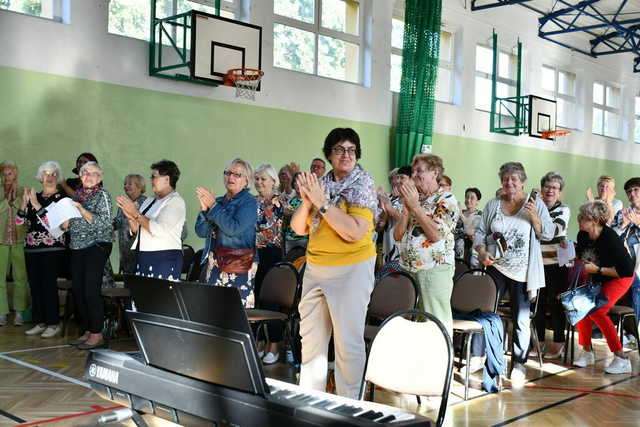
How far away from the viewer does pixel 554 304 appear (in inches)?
225

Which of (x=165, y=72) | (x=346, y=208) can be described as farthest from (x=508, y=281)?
(x=165, y=72)

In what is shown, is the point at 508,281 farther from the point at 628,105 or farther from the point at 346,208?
the point at 628,105

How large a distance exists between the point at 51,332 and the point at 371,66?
6.58 meters

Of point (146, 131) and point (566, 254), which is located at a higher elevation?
point (146, 131)

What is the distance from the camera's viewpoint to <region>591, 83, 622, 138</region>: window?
53.2 ft

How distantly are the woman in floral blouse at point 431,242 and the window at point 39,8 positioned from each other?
5180 mm

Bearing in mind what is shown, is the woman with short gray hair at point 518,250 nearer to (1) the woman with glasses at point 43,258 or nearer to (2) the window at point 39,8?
(1) the woman with glasses at point 43,258

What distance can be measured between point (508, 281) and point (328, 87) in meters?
5.80

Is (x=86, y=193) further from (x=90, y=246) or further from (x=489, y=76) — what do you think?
(x=489, y=76)

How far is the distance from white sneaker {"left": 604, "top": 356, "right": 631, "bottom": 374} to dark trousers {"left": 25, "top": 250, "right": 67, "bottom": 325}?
449 centimetres

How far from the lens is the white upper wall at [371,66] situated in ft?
24.1

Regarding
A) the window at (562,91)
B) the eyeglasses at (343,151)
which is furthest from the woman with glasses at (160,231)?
the window at (562,91)

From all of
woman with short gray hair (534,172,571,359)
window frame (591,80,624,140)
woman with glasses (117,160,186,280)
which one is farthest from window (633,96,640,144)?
woman with glasses (117,160,186,280)

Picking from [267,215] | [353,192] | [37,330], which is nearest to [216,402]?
[353,192]
